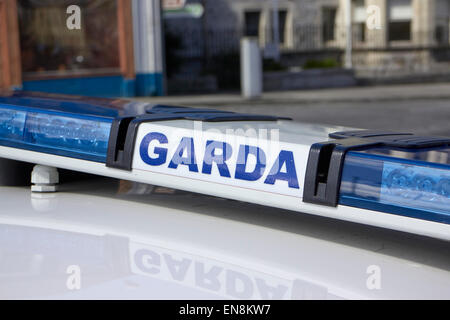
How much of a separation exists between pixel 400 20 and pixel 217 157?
25.5 meters

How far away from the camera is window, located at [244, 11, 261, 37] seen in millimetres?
27781

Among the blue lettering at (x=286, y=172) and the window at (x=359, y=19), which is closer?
the blue lettering at (x=286, y=172)

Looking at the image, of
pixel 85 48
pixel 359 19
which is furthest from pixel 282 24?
pixel 85 48

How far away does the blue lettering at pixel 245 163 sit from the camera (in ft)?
9.04

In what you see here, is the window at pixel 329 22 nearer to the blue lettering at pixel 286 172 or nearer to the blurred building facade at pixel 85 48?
the blurred building facade at pixel 85 48

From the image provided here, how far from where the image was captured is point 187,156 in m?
2.95

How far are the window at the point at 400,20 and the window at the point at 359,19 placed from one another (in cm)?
97

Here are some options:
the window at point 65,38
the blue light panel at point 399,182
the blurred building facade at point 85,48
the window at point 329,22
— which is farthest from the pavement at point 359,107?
the window at point 329,22

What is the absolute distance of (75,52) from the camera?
17.7 m

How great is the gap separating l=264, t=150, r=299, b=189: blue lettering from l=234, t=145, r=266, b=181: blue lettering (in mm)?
43

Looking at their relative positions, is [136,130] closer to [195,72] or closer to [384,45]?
[195,72]

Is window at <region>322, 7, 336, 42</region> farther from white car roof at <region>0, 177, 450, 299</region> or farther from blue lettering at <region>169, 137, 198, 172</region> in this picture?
blue lettering at <region>169, 137, 198, 172</region>

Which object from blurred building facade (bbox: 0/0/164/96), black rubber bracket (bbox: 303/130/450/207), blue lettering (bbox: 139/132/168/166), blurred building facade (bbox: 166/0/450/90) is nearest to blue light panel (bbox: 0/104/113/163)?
blue lettering (bbox: 139/132/168/166)
